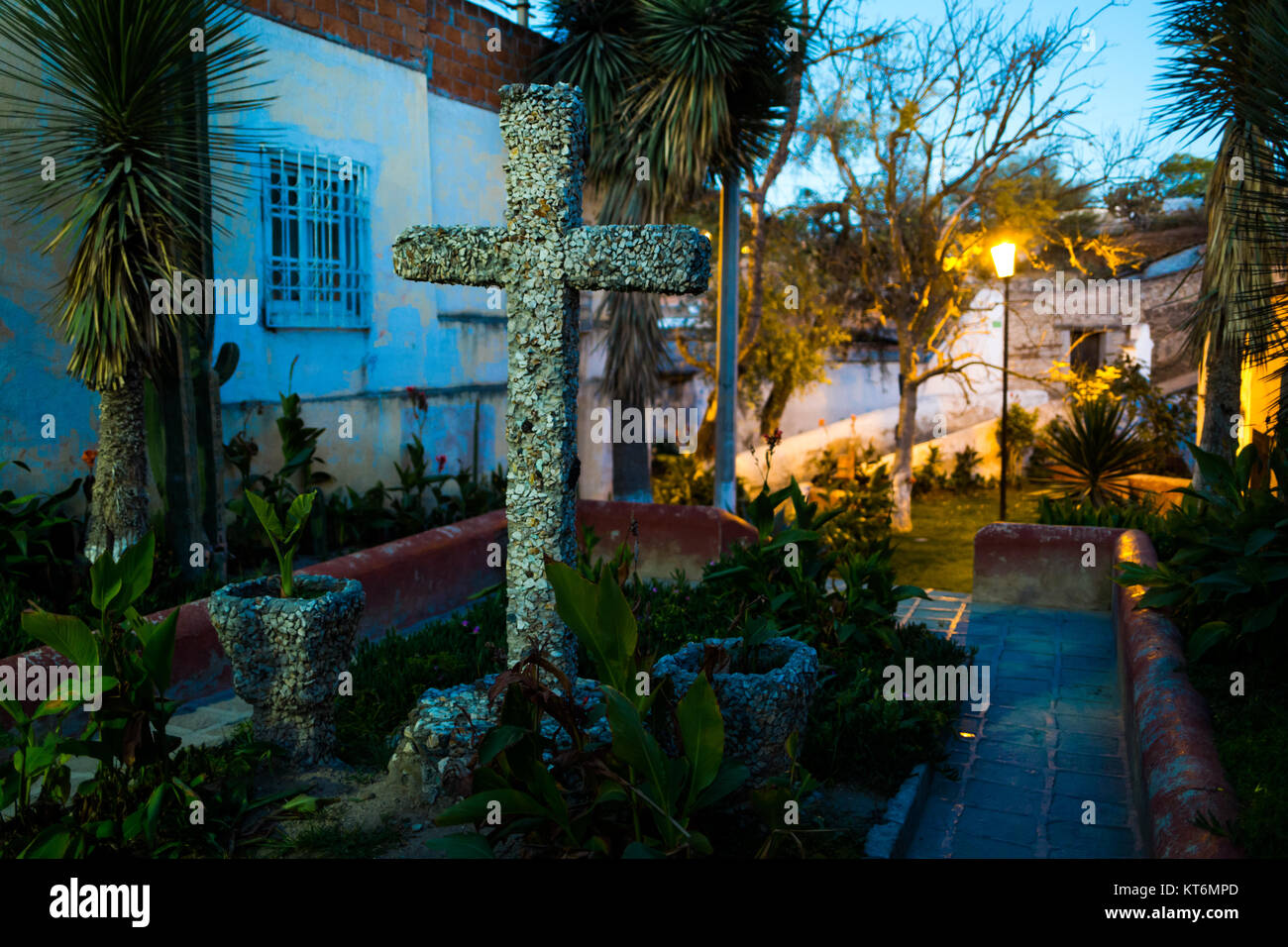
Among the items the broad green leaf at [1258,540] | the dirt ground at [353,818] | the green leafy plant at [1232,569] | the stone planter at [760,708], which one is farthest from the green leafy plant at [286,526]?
the broad green leaf at [1258,540]

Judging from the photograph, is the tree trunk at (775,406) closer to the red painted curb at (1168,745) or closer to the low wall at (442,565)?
the low wall at (442,565)

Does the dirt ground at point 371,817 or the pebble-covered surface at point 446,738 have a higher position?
the pebble-covered surface at point 446,738

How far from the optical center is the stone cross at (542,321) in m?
3.91

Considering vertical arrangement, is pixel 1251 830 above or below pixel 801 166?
below

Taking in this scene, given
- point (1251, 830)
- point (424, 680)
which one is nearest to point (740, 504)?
point (424, 680)

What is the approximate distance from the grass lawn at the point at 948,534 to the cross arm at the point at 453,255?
20.5 feet

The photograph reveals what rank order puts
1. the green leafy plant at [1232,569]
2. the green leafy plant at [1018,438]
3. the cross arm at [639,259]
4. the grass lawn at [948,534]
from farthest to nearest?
the green leafy plant at [1018,438] → the grass lawn at [948,534] → the green leafy plant at [1232,569] → the cross arm at [639,259]

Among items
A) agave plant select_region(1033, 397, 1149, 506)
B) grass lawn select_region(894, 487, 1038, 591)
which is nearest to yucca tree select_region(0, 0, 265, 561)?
grass lawn select_region(894, 487, 1038, 591)

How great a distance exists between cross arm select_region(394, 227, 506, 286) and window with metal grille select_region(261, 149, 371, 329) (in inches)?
178

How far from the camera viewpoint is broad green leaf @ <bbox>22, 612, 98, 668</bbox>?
3.28 meters

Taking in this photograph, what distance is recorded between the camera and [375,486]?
29.2 ft

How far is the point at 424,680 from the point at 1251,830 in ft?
11.8

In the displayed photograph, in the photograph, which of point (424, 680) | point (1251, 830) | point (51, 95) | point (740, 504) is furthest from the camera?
point (740, 504)
